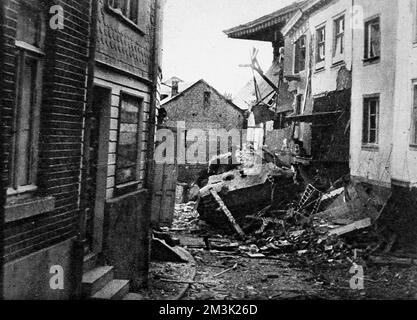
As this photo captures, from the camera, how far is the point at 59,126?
5.31m

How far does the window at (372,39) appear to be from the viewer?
14.5m

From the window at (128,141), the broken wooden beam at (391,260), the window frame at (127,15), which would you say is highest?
the window frame at (127,15)

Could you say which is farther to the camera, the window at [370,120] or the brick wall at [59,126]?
the window at [370,120]

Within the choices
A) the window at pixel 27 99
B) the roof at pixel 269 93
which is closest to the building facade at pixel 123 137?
the window at pixel 27 99

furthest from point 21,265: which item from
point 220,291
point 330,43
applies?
point 330,43

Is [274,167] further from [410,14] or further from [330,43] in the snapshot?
[410,14]

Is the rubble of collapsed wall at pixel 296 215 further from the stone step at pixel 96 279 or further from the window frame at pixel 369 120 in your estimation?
the stone step at pixel 96 279

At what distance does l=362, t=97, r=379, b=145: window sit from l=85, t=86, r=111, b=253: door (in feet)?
33.7

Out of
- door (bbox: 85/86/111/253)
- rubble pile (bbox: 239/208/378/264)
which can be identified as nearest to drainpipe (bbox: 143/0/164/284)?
door (bbox: 85/86/111/253)

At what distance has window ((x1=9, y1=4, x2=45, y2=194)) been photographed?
4.62 metres

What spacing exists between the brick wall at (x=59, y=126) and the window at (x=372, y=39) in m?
11.4

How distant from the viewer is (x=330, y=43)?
56.7ft

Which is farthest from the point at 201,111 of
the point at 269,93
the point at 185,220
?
the point at 185,220
